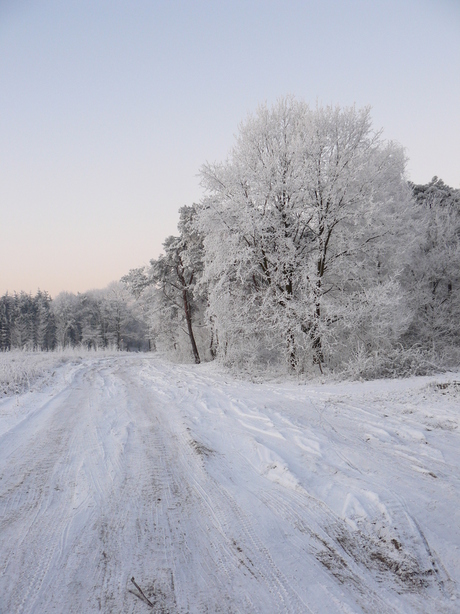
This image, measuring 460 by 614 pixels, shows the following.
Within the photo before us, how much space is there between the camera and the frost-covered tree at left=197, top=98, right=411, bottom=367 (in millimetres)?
10891

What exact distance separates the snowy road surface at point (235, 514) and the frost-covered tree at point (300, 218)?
6.14 metres

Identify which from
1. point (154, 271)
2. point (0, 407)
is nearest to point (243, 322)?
point (0, 407)

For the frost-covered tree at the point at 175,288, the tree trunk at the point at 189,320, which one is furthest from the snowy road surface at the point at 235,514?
the tree trunk at the point at 189,320

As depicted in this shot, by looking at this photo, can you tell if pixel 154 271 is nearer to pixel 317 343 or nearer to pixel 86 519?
pixel 317 343

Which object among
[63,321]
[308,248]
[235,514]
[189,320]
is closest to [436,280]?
[308,248]

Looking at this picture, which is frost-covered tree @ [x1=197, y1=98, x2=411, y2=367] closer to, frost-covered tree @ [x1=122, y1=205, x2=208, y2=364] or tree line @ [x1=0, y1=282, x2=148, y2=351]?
frost-covered tree @ [x1=122, y1=205, x2=208, y2=364]

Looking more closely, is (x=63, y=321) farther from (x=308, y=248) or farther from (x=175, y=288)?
(x=308, y=248)

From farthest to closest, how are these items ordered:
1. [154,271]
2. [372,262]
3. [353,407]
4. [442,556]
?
[154,271] < [372,262] < [353,407] < [442,556]

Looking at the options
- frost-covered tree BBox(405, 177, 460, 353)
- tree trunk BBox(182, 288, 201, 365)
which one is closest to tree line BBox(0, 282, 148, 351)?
tree trunk BBox(182, 288, 201, 365)

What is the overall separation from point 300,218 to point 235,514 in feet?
35.0

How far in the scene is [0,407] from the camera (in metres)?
6.91

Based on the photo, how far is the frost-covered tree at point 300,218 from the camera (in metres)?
10.9

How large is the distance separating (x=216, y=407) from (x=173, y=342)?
21.5m

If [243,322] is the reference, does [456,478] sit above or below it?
below
